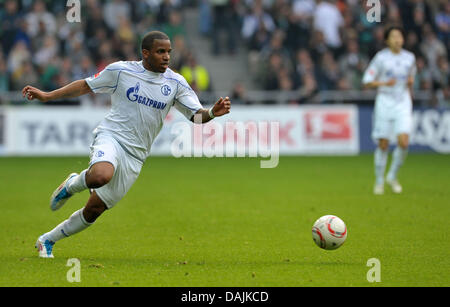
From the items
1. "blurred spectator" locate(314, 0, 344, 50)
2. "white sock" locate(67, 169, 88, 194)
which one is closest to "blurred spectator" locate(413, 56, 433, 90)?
"blurred spectator" locate(314, 0, 344, 50)

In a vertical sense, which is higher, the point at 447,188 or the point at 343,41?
the point at 343,41

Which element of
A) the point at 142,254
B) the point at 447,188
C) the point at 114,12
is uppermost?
the point at 114,12

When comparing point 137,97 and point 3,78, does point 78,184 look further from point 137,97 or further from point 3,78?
point 3,78

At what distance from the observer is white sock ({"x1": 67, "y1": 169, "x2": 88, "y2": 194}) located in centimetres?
837

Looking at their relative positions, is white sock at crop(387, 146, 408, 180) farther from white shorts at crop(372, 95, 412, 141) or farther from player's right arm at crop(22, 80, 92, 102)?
player's right arm at crop(22, 80, 92, 102)

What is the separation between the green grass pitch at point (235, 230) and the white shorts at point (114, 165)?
67cm

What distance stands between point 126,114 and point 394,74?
7402mm

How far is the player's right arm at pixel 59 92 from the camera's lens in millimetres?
8315

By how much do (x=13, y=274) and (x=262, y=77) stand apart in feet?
60.8

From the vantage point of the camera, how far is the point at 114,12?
2631cm

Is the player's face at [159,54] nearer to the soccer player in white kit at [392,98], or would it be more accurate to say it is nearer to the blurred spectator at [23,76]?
the soccer player in white kit at [392,98]
